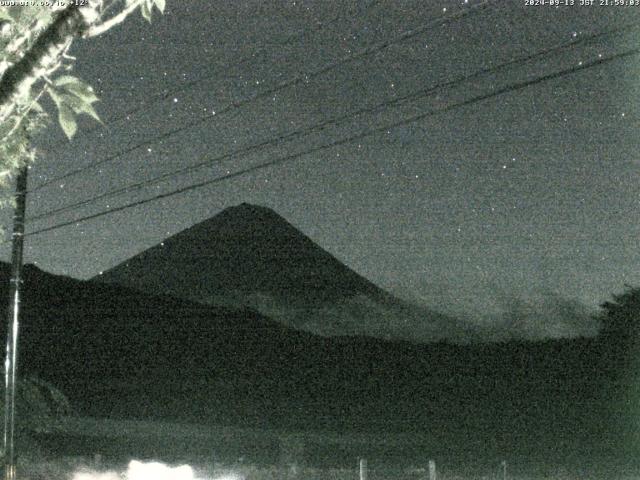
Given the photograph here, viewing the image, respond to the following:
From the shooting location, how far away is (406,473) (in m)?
19.9

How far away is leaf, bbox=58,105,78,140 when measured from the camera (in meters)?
4.75

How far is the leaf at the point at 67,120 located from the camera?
4.75 m

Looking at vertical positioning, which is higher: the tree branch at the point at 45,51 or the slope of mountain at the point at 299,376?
the slope of mountain at the point at 299,376

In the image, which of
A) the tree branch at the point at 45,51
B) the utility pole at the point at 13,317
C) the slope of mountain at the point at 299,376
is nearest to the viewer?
the tree branch at the point at 45,51

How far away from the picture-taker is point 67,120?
4754mm

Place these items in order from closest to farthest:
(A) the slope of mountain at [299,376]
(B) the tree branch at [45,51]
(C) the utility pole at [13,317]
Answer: (B) the tree branch at [45,51], (C) the utility pole at [13,317], (A) the slope of mountain at [299,376]

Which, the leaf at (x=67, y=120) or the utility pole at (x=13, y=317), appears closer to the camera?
the leaf at (x=67, y=120)

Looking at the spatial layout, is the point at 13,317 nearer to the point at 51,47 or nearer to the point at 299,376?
the point at 51,47

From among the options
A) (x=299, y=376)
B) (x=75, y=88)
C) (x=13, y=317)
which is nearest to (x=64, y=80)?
(x=75, y=88)

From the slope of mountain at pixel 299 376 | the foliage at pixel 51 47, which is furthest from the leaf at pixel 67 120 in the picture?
the slope of mountain at pixel 299 376

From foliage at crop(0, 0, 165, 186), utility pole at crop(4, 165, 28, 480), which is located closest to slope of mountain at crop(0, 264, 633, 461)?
utility pole at crop(4, 165, 28, 480)

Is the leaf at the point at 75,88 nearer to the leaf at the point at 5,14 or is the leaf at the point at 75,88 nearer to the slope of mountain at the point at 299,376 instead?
the leaf at the point at 5,14

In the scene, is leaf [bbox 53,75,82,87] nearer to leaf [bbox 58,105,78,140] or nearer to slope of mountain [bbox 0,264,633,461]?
leaf [bbox 58,105,78,140]

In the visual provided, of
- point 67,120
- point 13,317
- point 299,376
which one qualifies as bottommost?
point 67,120
